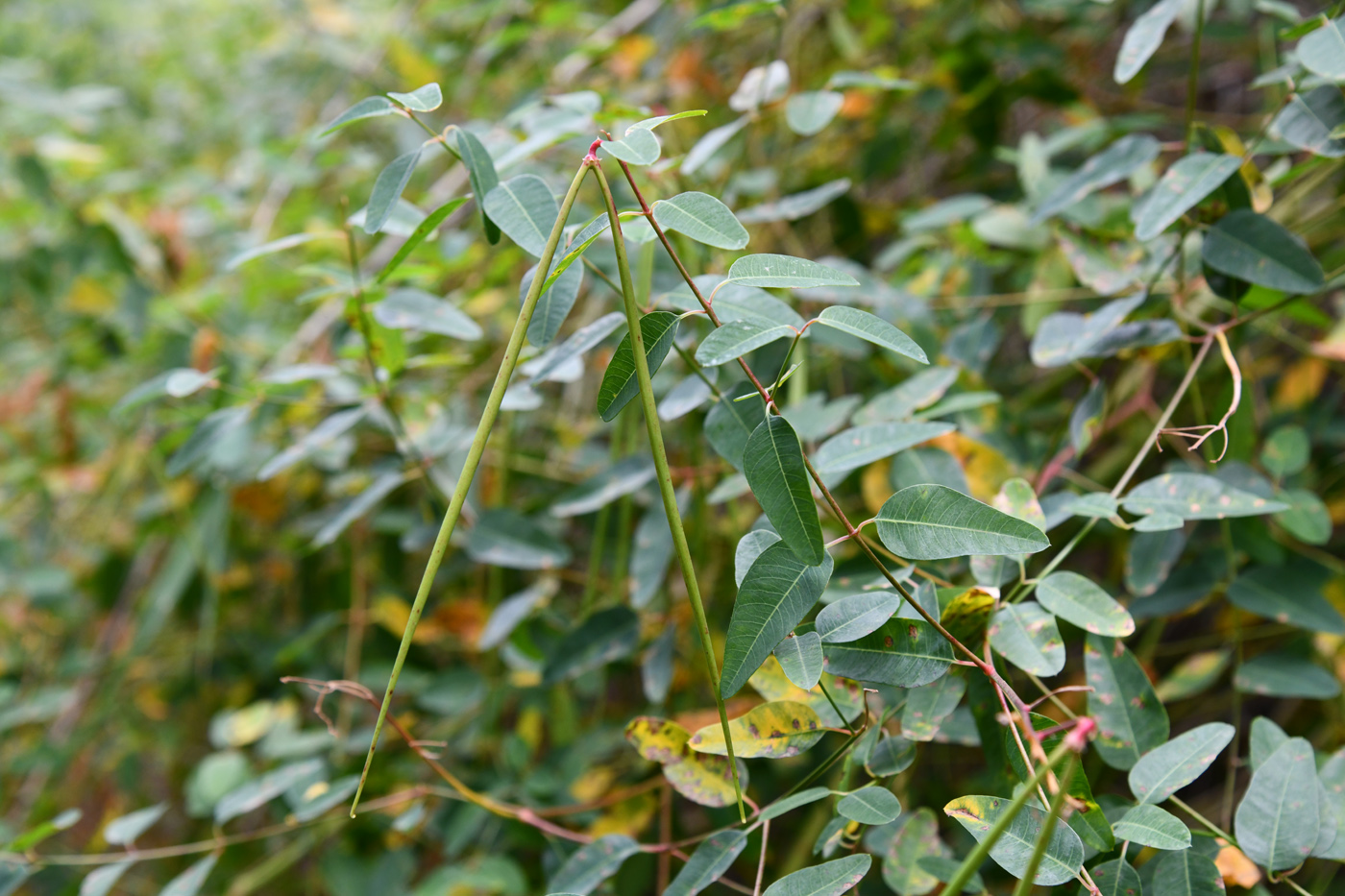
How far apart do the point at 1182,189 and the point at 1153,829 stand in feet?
1.18

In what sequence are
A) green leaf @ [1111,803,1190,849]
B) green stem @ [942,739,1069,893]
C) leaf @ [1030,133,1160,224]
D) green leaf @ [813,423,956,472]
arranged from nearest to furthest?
1. green stem @ [942,739,1069,893]
2. green leaf @ [1111,803,1190,849]
3. green leaf @ [813,423,956,472]
4. leaf @ [1030,133,1160,224]

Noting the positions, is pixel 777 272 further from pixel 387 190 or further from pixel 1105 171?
pixel 1105 171

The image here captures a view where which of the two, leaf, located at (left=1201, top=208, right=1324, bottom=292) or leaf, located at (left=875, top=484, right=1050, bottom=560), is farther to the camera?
leaf, located at (left=1201, top=208, right=1324, bottom=292)

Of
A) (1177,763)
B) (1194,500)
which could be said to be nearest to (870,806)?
(1177,763)

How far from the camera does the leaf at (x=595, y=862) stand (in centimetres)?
45

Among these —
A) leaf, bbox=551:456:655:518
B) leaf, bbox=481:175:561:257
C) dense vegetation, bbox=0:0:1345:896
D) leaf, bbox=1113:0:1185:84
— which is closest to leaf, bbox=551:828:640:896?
dense vegetation, bbox=0:0:1345:896

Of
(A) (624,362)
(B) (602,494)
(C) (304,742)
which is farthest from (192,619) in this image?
(A) (624,362)

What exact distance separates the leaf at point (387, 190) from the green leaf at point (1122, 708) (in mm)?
416

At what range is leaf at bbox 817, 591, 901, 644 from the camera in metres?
0.35

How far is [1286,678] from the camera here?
0.54 metres

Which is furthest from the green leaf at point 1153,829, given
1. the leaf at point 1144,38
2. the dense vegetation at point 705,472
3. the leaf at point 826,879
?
the leaf at point 1144,38

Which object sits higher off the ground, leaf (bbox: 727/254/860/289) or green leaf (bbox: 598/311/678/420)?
leaf (bbox: 727/254/860/289)

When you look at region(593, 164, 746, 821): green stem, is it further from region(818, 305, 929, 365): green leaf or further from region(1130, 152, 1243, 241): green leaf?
region(1130, 152, 1243, 241): green leaf

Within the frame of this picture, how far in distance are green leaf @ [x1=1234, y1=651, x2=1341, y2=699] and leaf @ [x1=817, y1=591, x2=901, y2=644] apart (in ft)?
1.09
